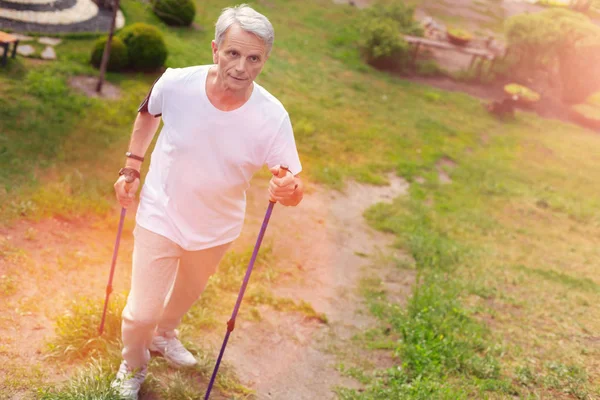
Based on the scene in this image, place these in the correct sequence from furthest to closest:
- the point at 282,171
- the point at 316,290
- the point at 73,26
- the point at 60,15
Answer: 1. the point at 73,26
2. the point at 60,15
3. the point at 316,290
4. the point at 282,171

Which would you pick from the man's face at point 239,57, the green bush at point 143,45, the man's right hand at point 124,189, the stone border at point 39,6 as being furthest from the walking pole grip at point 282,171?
the green bush at point 143,45

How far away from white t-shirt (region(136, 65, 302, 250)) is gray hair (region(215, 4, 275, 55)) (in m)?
0.28

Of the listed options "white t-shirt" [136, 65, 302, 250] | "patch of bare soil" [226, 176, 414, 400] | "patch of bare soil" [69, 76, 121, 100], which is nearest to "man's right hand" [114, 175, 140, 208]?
"white t-shirt" [136, 65, 302, 250]

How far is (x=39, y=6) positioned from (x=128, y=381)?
4.20m

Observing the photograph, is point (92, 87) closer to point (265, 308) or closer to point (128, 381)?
point (265, 308)

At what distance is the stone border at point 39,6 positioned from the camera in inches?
213

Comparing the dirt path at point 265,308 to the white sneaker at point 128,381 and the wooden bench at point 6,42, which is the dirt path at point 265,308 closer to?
the white sneaker at point 128,381

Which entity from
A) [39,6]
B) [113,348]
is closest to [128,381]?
[113,348]

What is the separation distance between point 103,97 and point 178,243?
576 cm

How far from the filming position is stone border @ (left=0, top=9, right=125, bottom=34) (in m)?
5.92

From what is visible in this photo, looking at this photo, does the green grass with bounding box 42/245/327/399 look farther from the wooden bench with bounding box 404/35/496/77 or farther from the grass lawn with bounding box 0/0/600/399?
the wooden bench with bounding box 404/35/496/77

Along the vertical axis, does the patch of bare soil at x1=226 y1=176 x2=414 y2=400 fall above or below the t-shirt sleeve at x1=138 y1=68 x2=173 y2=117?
below

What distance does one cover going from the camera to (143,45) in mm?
9383

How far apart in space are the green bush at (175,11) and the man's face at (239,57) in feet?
28.4
